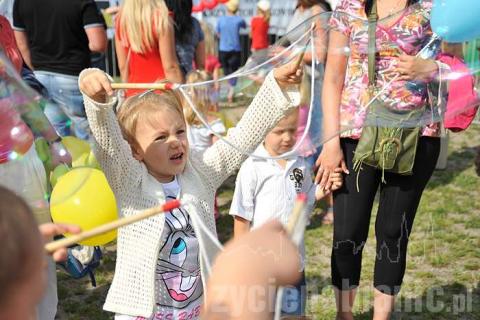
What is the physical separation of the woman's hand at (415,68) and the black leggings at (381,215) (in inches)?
12.1

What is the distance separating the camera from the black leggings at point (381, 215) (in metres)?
2.54

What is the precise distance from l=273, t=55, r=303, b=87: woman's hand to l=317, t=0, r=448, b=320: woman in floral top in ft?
1.19

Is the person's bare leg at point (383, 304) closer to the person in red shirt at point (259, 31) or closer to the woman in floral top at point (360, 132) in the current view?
the woman in floral top at point (360, 132)

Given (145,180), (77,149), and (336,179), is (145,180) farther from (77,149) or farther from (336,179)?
(336,179)

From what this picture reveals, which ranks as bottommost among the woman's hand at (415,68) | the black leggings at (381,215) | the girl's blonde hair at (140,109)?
the black leggings at (381,215)

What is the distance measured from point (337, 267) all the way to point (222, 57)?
7.65 m

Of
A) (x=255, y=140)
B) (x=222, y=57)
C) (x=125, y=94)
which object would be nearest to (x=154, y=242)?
(x=255, y=140)

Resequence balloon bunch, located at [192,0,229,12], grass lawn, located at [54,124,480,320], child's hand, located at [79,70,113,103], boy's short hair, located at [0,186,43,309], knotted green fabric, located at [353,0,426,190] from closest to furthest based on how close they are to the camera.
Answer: boy's short hair, located at [0,186,43,309] → child's hand, located at [79,70,113,103] → knotted green fabric, located at [353,0,426,190] → grass lawn, located at [54,124,480,320] → balloon bunch, located at [192,0,229,12]

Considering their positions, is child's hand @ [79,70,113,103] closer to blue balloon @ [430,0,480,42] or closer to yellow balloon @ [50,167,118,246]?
yellow balloon @ [50,167,118,246]

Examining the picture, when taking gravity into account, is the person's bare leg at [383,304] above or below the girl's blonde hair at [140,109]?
below

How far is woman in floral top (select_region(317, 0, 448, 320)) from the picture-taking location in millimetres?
2309

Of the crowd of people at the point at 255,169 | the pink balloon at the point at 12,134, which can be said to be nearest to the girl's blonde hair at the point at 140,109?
the crowd of people at the point at 255,169

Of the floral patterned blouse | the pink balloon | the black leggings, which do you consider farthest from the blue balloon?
the pink balloon

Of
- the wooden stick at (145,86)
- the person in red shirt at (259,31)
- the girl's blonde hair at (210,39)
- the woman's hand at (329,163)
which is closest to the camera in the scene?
the wooden stick at (145,86)
